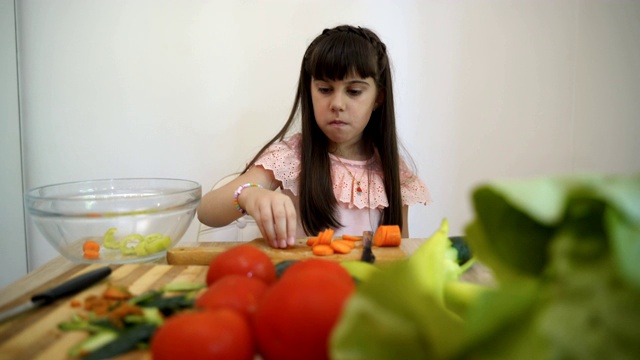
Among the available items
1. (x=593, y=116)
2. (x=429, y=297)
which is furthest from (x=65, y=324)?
(x=593, y=116)

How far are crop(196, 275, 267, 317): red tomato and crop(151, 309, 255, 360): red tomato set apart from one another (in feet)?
0.07

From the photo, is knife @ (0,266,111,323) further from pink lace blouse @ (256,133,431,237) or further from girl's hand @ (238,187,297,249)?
pink lace blouse @ (256,133,431,237)

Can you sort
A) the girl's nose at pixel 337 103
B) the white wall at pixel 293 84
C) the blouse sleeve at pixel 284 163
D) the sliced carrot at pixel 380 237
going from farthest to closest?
the white wall at pixel 293 84
the blouse sleeve at pixel 284 163
the girl's nose at pixel 337 103
the sliced carrot at pixel 380 237

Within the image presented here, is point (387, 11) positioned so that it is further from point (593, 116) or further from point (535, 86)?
point (593, 116)

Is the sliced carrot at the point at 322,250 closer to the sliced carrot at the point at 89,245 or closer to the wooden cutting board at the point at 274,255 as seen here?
the wooden cutting board at the point at 274,255

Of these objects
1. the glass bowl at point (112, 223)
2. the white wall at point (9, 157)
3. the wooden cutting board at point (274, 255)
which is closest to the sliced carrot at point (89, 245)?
the glass bowl at point (112, 223)

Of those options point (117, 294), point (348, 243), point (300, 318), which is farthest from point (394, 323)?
point (348, 243)

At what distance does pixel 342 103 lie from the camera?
0.94 m

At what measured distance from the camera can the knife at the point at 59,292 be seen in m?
0.38

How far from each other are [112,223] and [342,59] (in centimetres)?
64

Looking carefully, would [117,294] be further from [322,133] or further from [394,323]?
[322,133]

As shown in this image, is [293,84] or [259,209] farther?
[293,84]

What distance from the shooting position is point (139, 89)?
128 centimetres

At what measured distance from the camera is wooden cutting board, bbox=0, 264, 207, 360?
0.32 meters
